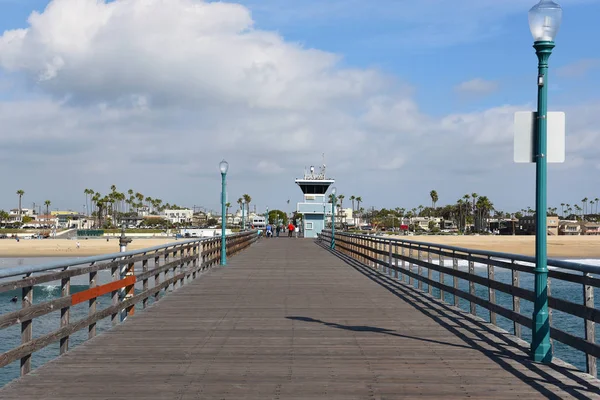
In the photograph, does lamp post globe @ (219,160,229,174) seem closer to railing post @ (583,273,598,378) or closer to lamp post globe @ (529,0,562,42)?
lamp post globe @ (529,0,562,42)

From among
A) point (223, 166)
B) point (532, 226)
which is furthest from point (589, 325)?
point (532, 226)

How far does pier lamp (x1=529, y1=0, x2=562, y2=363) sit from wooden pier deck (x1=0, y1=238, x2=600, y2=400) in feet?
1.50

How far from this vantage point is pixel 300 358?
7129 millimetres

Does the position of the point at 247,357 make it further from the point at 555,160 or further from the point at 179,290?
the point at 179,290

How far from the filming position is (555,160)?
7148mm

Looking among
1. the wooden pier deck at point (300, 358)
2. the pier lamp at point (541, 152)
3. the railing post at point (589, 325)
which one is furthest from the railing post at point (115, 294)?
the railing post at point (589, 325)

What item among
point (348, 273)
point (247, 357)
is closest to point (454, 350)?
point (247, 357)

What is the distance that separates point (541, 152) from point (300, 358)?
325cm

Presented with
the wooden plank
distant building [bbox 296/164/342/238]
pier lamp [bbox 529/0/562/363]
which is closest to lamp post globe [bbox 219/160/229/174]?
the wooden plank

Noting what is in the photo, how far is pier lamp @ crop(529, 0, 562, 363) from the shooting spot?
23.1 feet

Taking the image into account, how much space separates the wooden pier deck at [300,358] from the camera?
5.78m

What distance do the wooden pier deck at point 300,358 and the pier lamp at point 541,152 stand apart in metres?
0.46

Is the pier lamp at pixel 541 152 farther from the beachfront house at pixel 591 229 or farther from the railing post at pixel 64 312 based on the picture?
the beachfront house at pixel 591 229

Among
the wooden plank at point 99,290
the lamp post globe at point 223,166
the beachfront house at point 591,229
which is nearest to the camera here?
the wooden plank at point 99,290
